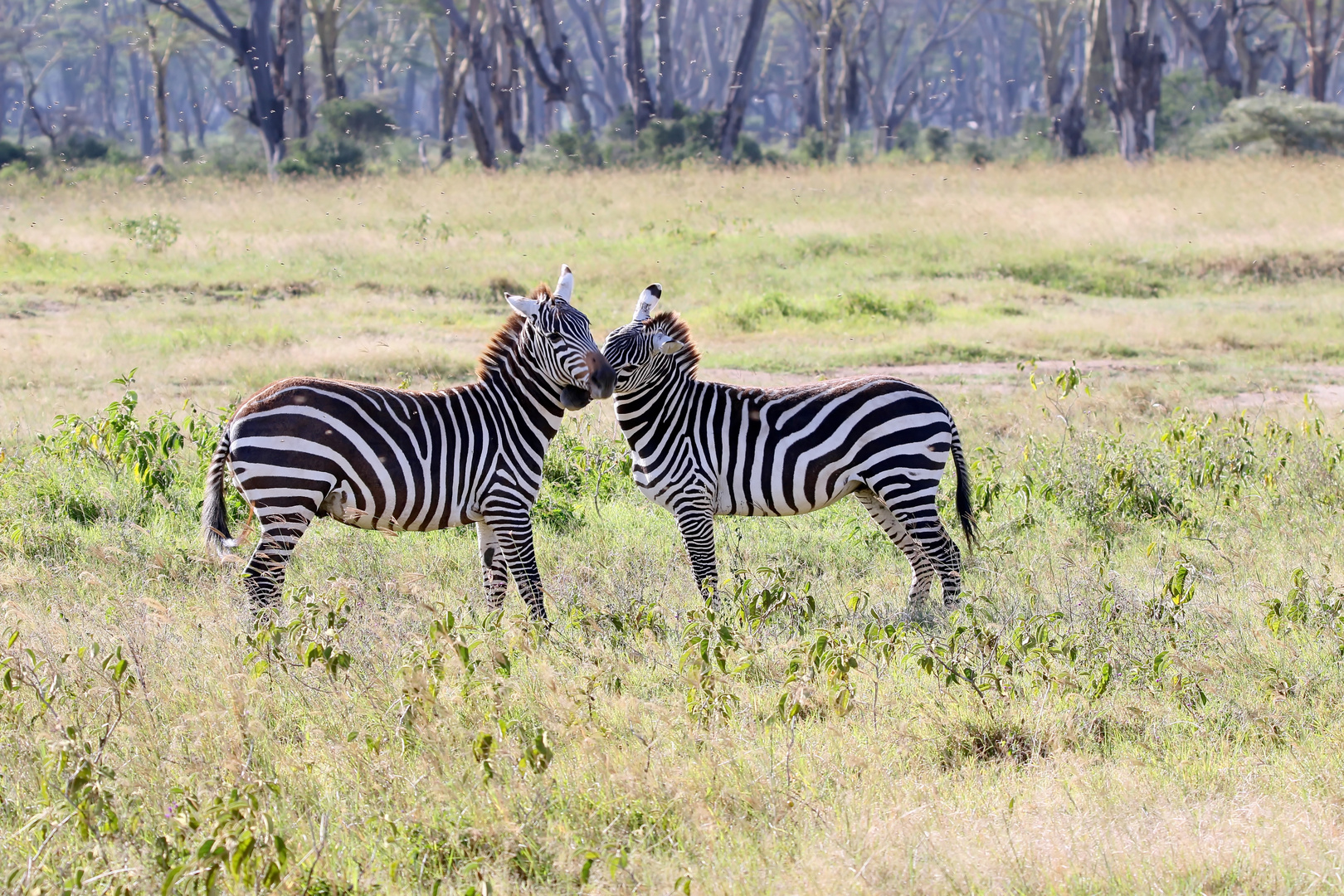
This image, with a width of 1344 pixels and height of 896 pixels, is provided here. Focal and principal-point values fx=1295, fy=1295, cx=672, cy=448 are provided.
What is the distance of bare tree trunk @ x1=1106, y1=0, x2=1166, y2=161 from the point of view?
28.5 metres

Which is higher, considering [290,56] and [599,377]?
[290,56]

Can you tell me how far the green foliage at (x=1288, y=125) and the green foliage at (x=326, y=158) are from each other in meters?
20.0

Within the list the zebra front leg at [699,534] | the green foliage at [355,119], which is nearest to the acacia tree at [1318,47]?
the green foliage at [355,119]

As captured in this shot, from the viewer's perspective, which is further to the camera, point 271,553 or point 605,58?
point 605,58

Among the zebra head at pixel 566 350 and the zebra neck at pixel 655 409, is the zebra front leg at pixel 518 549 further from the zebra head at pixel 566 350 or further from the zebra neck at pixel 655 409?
the zebra neck at pixel 655 409

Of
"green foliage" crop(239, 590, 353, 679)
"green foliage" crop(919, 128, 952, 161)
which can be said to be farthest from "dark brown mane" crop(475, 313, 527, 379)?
"green foliage" crop(919, 128, 952, 161)

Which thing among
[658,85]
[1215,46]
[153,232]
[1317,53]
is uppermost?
[1215,46]

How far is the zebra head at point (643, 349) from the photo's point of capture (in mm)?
5898

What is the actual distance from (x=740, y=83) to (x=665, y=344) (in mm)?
25690

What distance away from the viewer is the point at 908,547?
6.29 metres

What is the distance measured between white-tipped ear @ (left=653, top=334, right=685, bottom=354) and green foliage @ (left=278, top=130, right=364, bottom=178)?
23.4 meters

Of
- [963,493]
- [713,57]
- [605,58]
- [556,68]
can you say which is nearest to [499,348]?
[963,493]

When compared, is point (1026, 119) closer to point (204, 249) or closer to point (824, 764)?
point (204, 249)

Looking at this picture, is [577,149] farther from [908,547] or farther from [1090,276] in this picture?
[908,547]
